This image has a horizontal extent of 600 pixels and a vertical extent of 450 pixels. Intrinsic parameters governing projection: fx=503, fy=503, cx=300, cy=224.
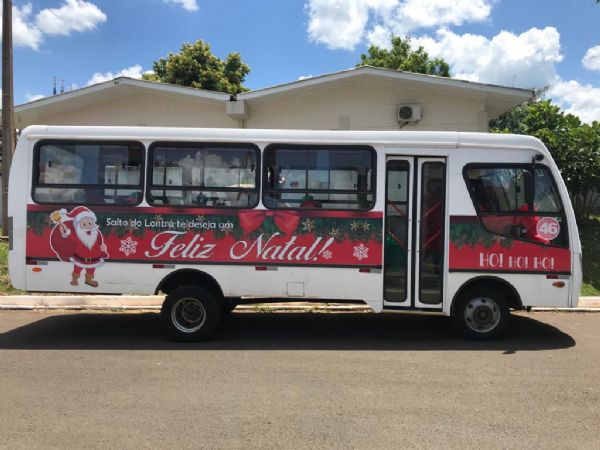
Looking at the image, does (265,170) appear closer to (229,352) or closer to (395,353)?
(229,352)

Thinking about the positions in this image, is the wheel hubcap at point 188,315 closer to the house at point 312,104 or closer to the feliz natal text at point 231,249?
the feliz natal text at point 231,249

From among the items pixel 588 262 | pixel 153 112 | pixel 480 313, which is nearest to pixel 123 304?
pixel 480 313

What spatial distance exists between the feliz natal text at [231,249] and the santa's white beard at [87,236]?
707 mm

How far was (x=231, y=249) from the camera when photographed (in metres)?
6.47

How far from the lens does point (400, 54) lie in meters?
31.0

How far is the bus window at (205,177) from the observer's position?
647 cm

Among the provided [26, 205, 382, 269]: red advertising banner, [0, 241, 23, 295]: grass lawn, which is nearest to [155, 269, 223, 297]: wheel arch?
[26, 205, 382, 269]: red advertising banner

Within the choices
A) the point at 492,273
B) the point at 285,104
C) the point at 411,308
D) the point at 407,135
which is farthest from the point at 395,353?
the point at 285,104

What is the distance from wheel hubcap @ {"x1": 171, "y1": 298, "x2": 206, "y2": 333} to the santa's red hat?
5.22 feet

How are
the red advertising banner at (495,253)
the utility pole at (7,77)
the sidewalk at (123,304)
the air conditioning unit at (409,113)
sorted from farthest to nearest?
1. the air conditioning unit at (409,113)
2. the utility pole at (7,77)
3. the sidewalk at (123,304)
4. the red advertising banner at (495,253)

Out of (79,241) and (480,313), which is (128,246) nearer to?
(79,241)

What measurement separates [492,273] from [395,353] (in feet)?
5.28

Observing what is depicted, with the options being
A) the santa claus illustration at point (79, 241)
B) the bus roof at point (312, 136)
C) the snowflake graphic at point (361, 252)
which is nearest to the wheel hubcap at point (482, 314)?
the snowflake graphic at point (361, 252)

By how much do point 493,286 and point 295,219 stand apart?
2.68m
